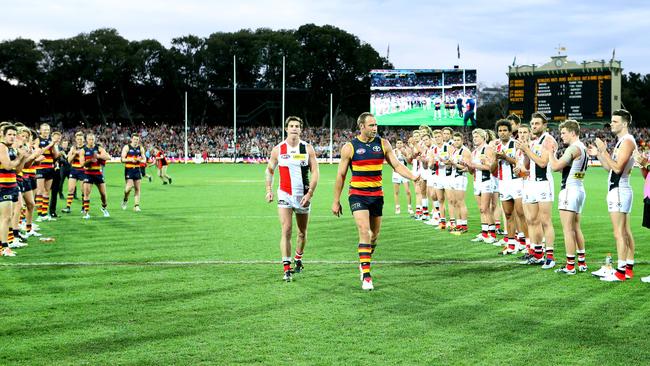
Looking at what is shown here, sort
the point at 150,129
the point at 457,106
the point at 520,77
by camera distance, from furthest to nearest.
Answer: the point at 150,129 → the point at 457,106 → the point at 520,77

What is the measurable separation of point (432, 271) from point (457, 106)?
63.8 m

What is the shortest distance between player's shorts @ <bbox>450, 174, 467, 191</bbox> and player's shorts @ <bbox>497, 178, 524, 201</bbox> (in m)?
2.89

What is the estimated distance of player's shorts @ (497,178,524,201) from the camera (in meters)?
11.7

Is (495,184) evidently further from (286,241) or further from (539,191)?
(286,241)

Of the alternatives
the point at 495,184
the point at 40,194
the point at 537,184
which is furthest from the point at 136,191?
the point at 537,184

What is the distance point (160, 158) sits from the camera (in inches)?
1415

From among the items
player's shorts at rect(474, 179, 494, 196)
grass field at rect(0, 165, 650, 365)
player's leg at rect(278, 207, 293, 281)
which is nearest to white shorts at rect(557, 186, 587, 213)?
grass field at rect(0, 165, 650, 365)

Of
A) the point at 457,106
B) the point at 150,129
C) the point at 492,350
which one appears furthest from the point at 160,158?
the point at 150,129

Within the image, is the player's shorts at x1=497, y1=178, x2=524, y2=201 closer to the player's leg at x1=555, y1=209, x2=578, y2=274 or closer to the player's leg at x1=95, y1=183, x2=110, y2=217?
the player's leg at x1=555, y1=209, x2=578, y2=274

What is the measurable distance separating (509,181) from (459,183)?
331 centimetres

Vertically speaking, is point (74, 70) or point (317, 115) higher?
point (74, 70)

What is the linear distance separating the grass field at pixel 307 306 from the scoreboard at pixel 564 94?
48170mm

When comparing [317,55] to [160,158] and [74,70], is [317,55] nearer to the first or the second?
[74,70]

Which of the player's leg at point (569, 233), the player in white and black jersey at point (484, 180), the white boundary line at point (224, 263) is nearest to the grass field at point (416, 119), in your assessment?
the player in white and black jersey at point (484, 180)
